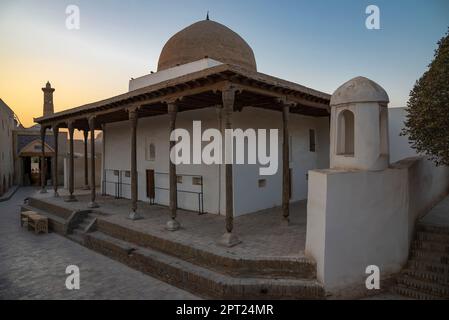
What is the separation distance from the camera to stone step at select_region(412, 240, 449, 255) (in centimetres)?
706

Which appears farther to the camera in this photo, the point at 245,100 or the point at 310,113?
the point at 310,113

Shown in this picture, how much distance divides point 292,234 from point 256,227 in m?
1.17

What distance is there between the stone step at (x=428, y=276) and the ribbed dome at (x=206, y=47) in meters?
10.5

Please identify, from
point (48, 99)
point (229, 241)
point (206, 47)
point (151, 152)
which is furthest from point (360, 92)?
point (48, 99)

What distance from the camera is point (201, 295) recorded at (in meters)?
6.24

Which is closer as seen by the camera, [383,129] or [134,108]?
[383,129]

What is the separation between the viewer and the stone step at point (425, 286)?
604 centimetres

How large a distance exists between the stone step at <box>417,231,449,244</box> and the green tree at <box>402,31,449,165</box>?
1820 mm

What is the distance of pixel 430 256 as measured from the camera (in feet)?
22.9

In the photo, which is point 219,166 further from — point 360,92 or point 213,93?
point 360,92

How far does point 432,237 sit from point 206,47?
37.0 feet
